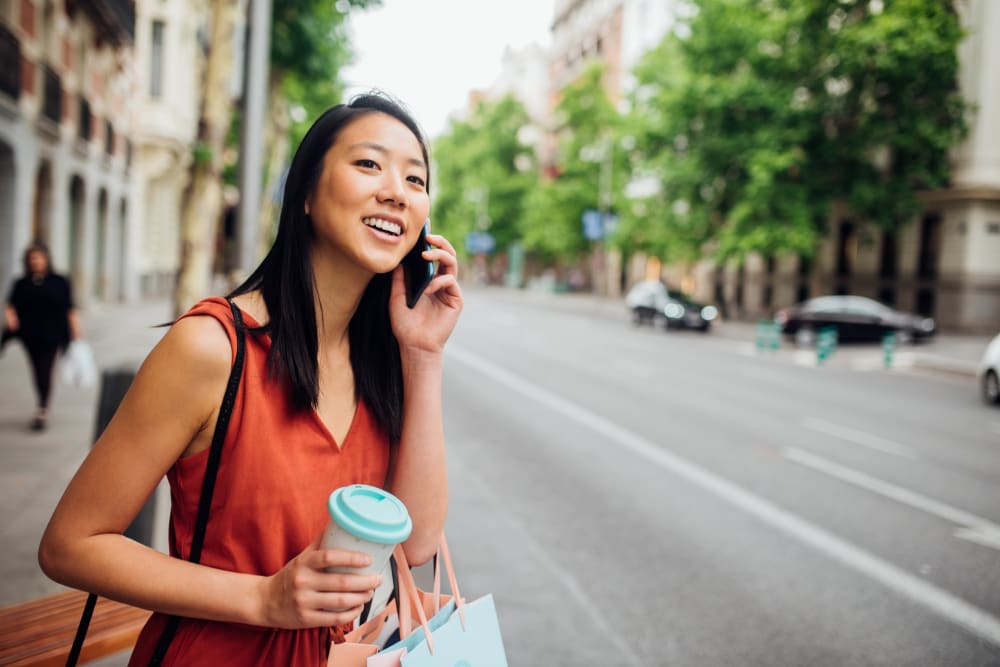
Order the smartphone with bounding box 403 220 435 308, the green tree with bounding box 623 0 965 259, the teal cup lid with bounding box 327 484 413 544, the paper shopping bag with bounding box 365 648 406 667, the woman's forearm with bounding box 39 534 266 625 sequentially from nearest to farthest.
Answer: the teal cup lid with bounding box 327 484 413 544 → the woman's forearm with bounding box 39 534 266 625 → the paper shopping bag with bounding box 365 648 406 667 → the smartphone with bounding box 403 220 435 308 → the green tree with bounding box 623 0 965 259

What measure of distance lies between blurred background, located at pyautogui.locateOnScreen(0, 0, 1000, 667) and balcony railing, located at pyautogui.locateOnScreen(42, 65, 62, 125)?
87 mm

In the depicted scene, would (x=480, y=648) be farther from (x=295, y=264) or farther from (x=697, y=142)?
(x=697, y=142)

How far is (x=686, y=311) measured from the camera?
28.4 meters

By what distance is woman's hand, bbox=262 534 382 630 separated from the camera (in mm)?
1245

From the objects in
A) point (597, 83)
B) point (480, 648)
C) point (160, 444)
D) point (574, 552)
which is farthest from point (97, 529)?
point (597, 83)

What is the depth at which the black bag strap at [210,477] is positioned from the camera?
56.3 inches

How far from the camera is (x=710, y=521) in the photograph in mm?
6105

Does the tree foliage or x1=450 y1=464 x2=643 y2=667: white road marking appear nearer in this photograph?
x1=450 y1=464 x2=643 y2=667: white road marking

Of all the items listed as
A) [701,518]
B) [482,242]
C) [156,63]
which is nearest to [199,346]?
[701,518]

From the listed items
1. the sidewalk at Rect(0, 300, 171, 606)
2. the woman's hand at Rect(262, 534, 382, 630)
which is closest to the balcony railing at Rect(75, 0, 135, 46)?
the sidewalk at Rect(0, 300, 171, 606)

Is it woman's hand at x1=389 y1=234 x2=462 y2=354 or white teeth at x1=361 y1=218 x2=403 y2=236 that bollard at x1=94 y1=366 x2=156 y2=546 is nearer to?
woman's hand at x1=389 y1=234 x2=462 y2=354

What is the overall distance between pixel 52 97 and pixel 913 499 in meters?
18.8

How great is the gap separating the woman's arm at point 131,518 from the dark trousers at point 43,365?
7726mm

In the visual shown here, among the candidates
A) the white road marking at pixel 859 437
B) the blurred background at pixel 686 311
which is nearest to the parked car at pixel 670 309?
the blurred background at pixel 686 311
